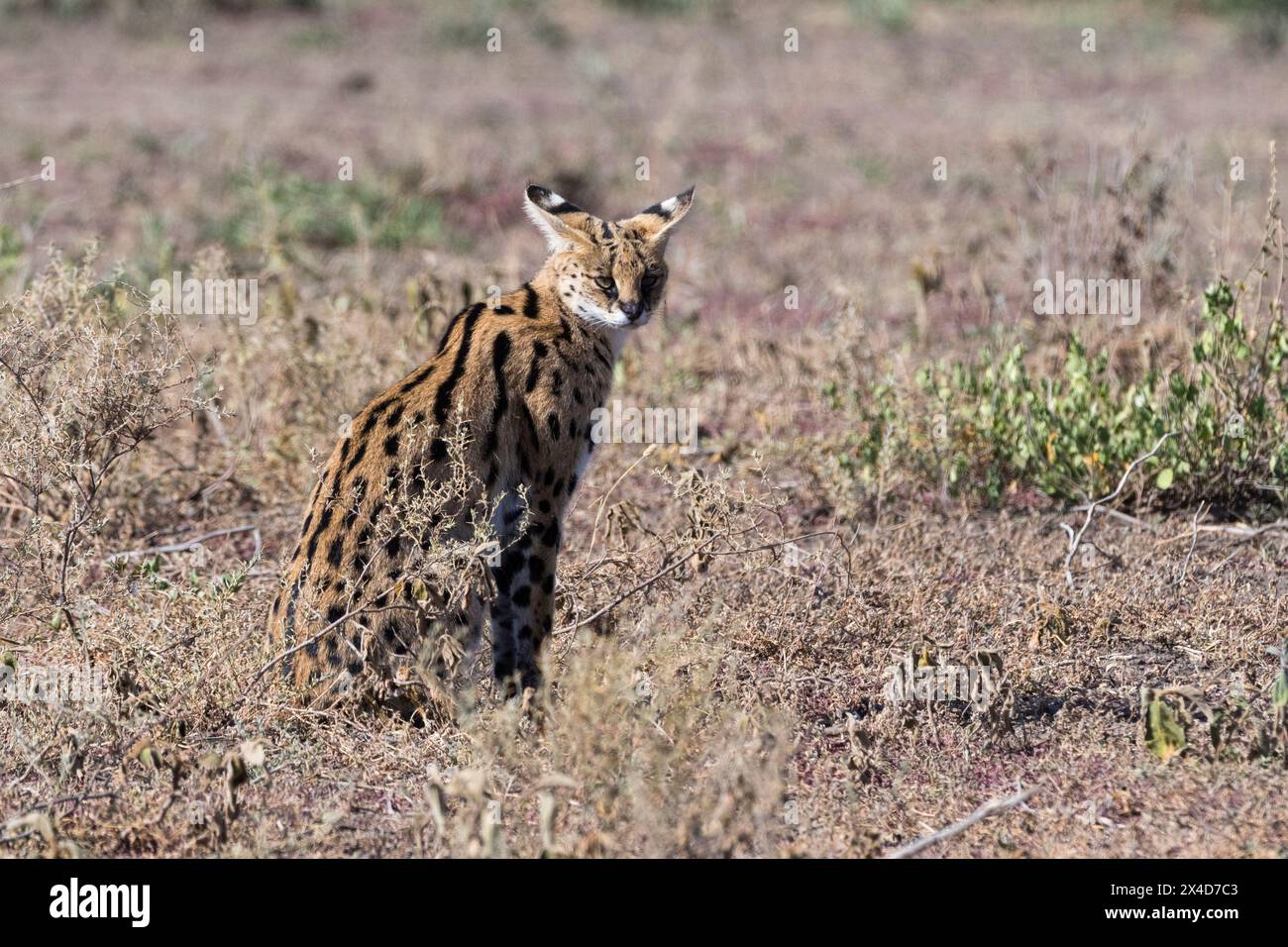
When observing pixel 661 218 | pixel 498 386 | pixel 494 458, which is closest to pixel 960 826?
pixel 494 458

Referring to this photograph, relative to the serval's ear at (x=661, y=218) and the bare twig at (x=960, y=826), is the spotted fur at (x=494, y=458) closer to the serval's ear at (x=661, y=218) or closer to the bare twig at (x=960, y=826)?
the serval's ear at (x=661, y=218)

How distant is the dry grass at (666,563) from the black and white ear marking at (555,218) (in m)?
1.02

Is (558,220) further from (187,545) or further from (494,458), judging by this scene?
(187,545)

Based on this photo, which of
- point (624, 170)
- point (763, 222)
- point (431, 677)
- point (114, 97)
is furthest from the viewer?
point (114, 97)

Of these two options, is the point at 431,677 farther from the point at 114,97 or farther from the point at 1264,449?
the point at 114,97

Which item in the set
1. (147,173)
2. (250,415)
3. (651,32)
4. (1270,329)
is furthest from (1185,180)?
(651,32)

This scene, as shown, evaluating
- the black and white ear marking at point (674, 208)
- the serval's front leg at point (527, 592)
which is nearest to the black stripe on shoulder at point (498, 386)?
the serval's front leg at point (527, 592)

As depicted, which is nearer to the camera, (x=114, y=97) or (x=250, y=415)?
(x=250, y=415)

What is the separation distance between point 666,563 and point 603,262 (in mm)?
1267

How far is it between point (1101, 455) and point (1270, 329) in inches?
32.8

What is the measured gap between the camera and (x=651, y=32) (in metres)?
20.5

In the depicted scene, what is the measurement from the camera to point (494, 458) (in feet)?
18.8

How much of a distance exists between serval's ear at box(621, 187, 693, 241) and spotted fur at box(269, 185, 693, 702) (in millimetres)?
14

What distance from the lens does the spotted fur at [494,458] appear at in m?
5.39
